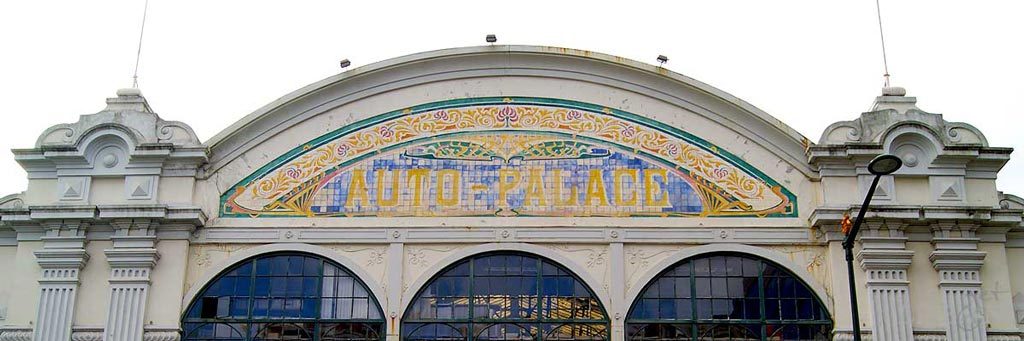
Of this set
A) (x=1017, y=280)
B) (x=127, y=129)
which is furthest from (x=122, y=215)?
(x=1017, y=280)

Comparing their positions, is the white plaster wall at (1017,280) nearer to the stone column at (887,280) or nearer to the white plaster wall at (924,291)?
the white plaster wall at (924,291)

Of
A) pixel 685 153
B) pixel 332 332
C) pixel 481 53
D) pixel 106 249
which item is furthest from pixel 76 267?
pixel 685 153

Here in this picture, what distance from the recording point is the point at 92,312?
77.7 ft

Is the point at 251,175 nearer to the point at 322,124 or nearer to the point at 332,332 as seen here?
the point at 322,124

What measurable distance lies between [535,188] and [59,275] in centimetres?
900

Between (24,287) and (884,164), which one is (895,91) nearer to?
(884,164)

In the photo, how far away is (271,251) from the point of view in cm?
2397

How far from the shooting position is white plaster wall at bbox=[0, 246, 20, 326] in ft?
78.7

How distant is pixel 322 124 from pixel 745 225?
8412 millimetres

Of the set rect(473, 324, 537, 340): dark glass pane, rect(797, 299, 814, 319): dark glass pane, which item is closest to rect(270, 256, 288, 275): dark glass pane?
rect(473, 324, 537, 340): dark glass pane

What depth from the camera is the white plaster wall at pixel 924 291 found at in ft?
75.8

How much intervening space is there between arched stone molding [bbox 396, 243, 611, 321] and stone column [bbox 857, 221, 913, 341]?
4.77m

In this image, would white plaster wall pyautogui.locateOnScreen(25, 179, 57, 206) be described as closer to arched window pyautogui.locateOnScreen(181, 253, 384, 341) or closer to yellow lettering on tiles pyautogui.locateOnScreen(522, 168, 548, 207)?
arched window pyautogui.locateOnScreen(181, 253, 384, 341)

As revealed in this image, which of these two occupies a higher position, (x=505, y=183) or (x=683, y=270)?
(x=505, y=183)
